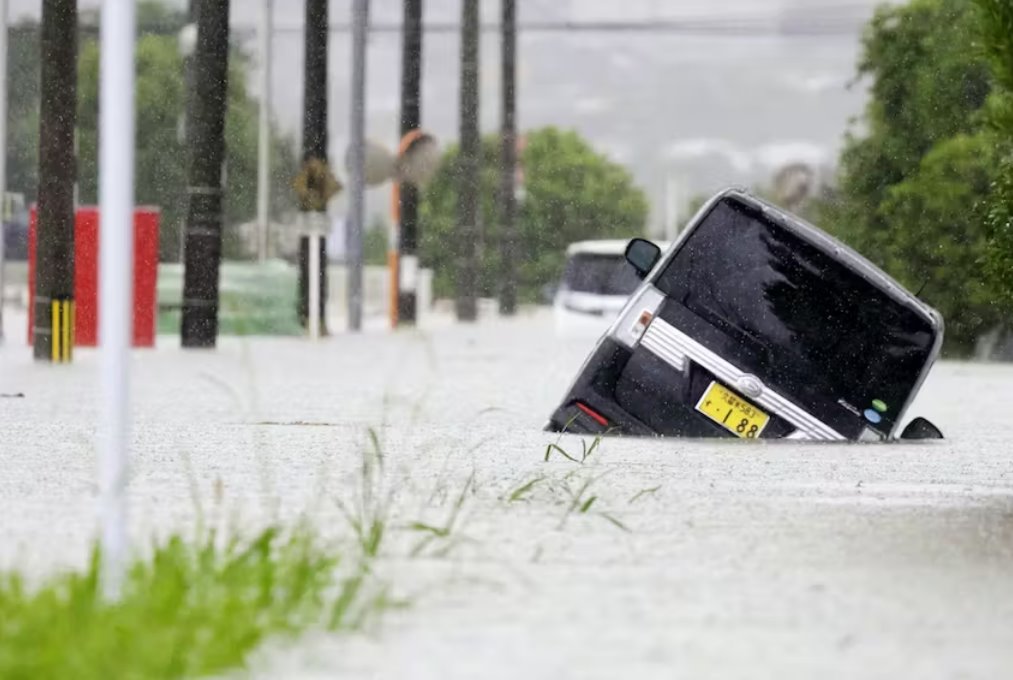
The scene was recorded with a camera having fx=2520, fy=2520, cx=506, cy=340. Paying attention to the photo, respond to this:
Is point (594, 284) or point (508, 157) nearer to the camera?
point (594, 284)

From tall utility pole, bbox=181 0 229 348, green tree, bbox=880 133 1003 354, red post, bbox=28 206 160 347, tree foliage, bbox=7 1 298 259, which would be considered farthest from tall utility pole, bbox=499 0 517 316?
red post, bbox=28 206 160 347

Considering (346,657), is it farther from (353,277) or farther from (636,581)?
(353,277)

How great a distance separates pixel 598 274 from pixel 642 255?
24.9 m

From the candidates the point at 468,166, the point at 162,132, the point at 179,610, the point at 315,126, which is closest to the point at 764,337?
the point at 179,610

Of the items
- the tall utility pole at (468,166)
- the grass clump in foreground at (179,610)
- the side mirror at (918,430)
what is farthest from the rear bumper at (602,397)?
the tall utility pole at (468,166)

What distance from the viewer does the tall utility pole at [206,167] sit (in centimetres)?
3008

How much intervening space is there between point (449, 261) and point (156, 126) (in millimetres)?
42425

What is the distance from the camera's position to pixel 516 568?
816 cm

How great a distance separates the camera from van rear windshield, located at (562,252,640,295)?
39250 millimetres

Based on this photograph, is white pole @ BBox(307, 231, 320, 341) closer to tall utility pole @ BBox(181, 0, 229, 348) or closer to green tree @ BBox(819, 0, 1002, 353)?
tall utility pole @ BBox(181, 0, 229, 348)

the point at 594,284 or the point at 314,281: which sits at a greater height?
the point at 314,281

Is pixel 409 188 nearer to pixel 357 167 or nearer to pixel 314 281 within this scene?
pixel 357 167

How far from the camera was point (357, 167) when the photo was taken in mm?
41500

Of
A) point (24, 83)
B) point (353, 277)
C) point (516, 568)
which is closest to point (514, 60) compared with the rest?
point (353, 277)
